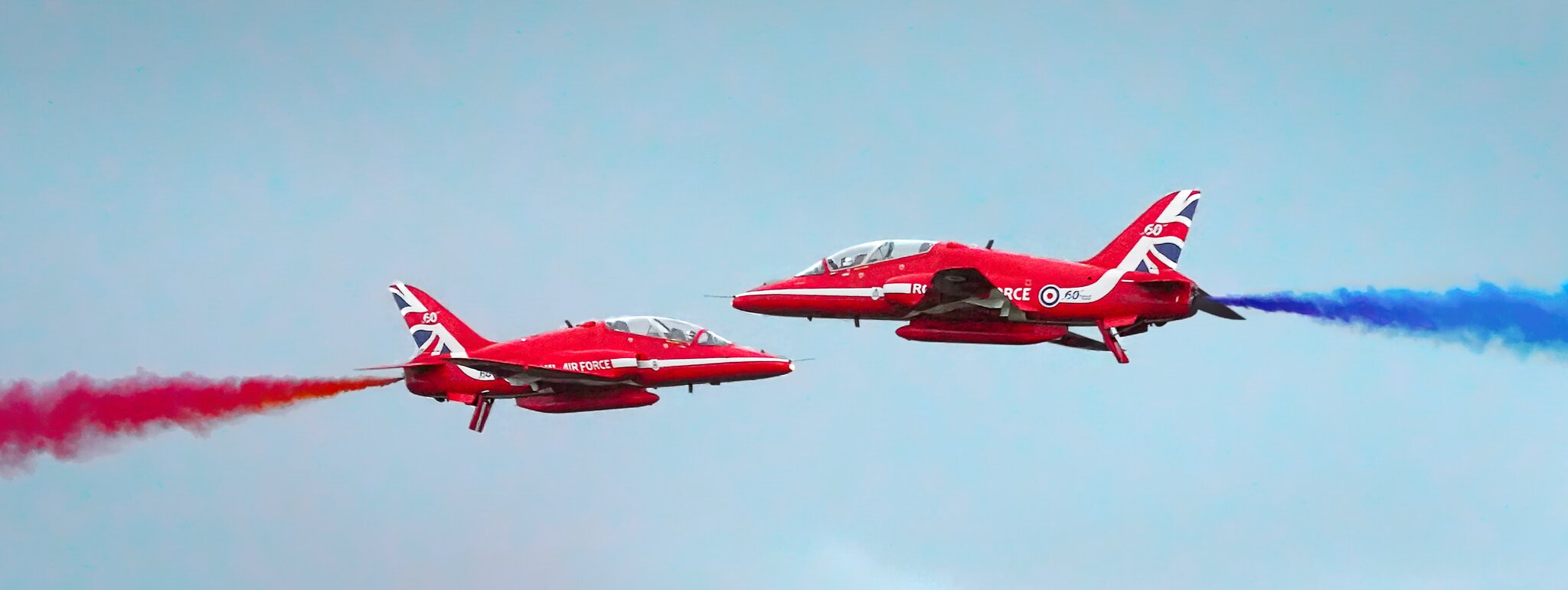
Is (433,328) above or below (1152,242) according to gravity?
below

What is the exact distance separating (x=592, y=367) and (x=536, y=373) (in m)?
1.69

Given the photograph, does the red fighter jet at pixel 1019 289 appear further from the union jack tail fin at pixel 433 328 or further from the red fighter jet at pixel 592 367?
the union jack tail fin at pixel 433 328

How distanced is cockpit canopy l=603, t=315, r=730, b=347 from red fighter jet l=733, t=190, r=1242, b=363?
3139 millimetres

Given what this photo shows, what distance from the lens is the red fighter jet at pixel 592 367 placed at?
82125 mm

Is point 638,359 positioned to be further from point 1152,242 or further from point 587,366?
point 1152,242

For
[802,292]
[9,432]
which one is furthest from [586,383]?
[9,432]

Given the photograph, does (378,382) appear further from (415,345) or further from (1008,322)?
(1008,322)

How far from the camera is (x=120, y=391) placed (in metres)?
85.8

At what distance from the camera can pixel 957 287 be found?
77625mm

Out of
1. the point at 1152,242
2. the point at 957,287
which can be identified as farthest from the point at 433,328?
the point at 1152,242

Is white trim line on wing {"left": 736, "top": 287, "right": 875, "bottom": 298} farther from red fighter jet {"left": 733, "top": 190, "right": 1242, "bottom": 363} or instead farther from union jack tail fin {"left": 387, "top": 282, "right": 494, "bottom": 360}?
union jack tail fin {"left": 387, "top": 282, "right": 494, "bottom": 360}

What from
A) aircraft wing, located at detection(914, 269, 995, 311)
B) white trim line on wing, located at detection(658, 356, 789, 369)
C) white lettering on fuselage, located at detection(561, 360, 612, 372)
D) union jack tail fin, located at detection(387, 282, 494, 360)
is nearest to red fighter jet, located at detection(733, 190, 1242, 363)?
aircraft wing, located at detection(914, 269, 995, 311)

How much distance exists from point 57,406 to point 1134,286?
109 feet

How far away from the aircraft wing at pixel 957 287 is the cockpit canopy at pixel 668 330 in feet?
25.2
